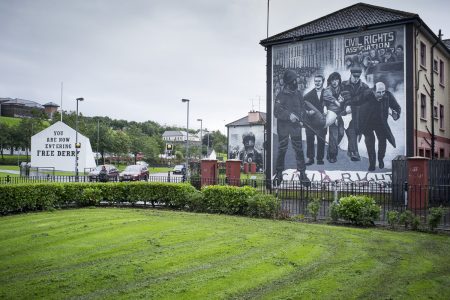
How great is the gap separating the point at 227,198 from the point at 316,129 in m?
10.1

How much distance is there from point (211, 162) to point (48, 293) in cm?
1438

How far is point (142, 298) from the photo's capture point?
5660 millimetres

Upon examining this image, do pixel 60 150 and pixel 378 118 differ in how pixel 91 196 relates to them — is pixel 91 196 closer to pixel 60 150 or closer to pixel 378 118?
pixel 378 118

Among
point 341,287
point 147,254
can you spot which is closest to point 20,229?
point 147,254

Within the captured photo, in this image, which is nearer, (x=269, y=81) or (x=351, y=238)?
(x=351, y=238)

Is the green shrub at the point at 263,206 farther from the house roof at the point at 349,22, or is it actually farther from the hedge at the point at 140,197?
the house roof at the point at 349,22

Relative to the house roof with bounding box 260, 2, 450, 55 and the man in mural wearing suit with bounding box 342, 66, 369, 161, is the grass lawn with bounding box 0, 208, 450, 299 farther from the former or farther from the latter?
the house roof with bounding box 260, 2, 450, 55

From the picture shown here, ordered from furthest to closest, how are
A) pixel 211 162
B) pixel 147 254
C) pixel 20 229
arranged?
pixel 211 162 < pixel 20 229 < pixel 147 254

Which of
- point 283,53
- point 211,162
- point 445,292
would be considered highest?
point 283,53

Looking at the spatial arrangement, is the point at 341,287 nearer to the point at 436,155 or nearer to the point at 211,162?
the point at 211,162

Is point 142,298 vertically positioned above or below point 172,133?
below

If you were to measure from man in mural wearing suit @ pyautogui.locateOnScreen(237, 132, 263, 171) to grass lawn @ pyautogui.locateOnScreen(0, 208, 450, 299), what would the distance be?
134ft

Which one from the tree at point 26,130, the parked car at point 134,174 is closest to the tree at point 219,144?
the tree at point 26,130

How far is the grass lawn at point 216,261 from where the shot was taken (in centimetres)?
607
